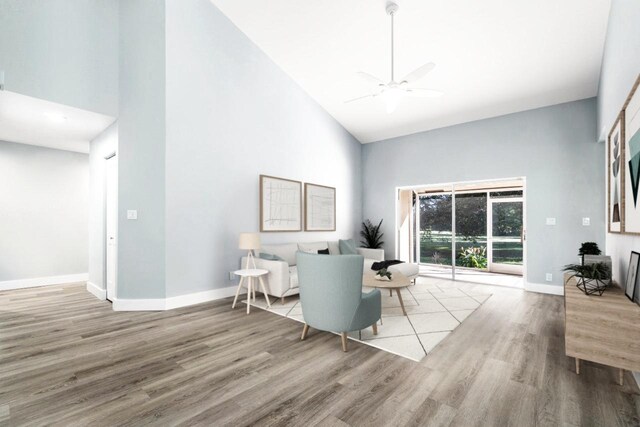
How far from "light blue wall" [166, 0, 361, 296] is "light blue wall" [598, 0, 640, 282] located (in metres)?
4.60

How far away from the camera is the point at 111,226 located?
4.54 m

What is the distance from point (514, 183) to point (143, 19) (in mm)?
7045

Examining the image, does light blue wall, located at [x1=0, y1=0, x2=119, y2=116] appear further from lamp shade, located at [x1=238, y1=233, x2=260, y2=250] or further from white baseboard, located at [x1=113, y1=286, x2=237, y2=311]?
white baseboard, located at [x1=113, y1=286, x2=237, y2=311]

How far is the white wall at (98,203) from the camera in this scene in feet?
15.4

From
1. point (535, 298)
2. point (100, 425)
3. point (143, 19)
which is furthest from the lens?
point (535, 298)

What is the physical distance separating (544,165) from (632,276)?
349cm

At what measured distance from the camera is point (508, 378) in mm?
2234

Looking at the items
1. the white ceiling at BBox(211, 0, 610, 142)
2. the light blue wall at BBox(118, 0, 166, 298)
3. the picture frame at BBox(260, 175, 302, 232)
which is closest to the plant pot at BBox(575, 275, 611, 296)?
the white ceiling at BBox(211, 0, 610, 142)

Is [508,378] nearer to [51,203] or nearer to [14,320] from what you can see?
[14,320]

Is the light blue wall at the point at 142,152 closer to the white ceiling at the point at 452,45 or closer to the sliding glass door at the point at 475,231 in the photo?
the white ceiling at the point at 452,45

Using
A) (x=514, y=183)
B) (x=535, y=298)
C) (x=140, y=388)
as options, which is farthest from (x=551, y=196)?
(x=140, y=388)

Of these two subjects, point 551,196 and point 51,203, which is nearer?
point 551,196

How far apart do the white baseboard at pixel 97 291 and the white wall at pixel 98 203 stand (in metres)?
0.04

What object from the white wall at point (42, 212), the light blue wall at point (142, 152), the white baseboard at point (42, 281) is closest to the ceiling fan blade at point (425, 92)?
the light blue wall at point (142, 152)
